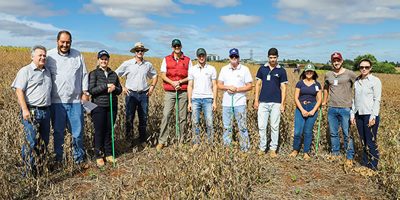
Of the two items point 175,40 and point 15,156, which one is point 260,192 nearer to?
point 175,40

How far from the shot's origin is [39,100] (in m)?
4.74

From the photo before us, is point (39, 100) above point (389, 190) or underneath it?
above

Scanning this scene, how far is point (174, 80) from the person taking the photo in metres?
6.35

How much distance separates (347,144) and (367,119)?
74 centimetres

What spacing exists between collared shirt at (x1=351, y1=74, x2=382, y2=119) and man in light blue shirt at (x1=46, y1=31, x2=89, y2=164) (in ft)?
14.4

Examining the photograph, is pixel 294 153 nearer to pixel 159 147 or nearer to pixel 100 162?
pixel 159 147

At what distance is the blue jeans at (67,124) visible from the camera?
5156 mm

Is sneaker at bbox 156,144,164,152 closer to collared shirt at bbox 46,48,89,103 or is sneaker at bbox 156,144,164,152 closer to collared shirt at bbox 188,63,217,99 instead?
collared shirt at bbox 188,63,217,99

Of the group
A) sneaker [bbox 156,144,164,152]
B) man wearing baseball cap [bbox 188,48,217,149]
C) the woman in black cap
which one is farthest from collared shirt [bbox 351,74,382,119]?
the woman in black cap

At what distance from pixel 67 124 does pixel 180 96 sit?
6.84 ft

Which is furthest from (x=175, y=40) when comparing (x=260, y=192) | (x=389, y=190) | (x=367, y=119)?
(x=389, y=190)

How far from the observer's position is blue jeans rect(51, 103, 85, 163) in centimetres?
516

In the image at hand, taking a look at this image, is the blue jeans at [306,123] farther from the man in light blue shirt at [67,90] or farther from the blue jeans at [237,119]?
the man in light blue shirt at [67,90]

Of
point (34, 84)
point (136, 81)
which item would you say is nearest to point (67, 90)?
point (34, 84)
